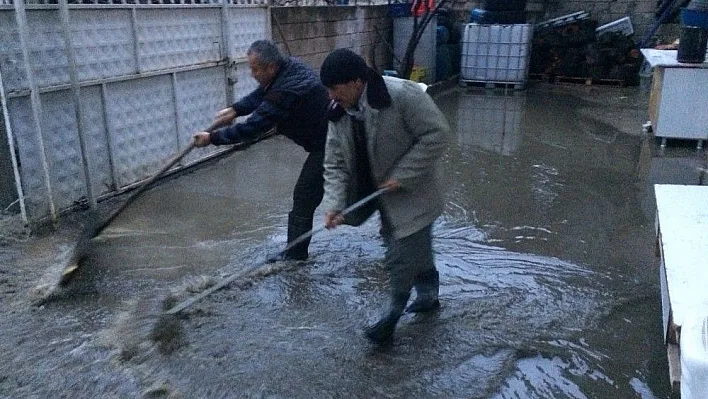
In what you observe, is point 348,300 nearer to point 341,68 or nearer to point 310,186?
point 310,186

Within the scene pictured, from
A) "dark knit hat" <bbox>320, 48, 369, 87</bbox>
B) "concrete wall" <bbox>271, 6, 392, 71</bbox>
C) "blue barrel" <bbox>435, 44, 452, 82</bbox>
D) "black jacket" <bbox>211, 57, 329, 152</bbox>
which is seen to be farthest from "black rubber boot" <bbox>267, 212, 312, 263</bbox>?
"blue barrel" <bbox>435, 44, 452, 82</bbox>

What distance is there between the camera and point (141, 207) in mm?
5266

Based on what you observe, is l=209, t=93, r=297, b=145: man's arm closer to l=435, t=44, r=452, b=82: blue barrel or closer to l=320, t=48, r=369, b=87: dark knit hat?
l=320, t=48, r=369, b=87: dark knit hat

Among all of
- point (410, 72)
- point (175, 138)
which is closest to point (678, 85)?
point (410, 72)

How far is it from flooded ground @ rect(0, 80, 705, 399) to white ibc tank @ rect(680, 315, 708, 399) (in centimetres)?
96

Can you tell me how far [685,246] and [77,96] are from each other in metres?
4.25

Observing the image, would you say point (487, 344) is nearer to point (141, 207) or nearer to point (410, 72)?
point (141, 207)

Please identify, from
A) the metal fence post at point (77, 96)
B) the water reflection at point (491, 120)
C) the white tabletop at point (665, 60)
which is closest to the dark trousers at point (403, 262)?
the metal fence post at point (77, 96)

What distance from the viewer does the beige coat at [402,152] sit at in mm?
2938

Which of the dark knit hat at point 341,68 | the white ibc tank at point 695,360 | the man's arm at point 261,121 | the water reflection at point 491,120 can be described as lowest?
the water reflection at point 491,120

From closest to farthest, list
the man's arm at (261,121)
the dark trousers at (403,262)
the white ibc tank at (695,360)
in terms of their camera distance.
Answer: the white ibc tank at (695,360) → the dark trousers at (403,262) → the man's arm at (261,121)

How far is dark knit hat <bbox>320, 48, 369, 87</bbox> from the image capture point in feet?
9.09

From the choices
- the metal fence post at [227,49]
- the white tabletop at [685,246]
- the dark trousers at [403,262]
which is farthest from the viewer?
the metal fence post at [227,49]

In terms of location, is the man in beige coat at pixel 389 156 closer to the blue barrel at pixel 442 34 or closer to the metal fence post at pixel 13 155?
the metal fence post at pixel 13 155
